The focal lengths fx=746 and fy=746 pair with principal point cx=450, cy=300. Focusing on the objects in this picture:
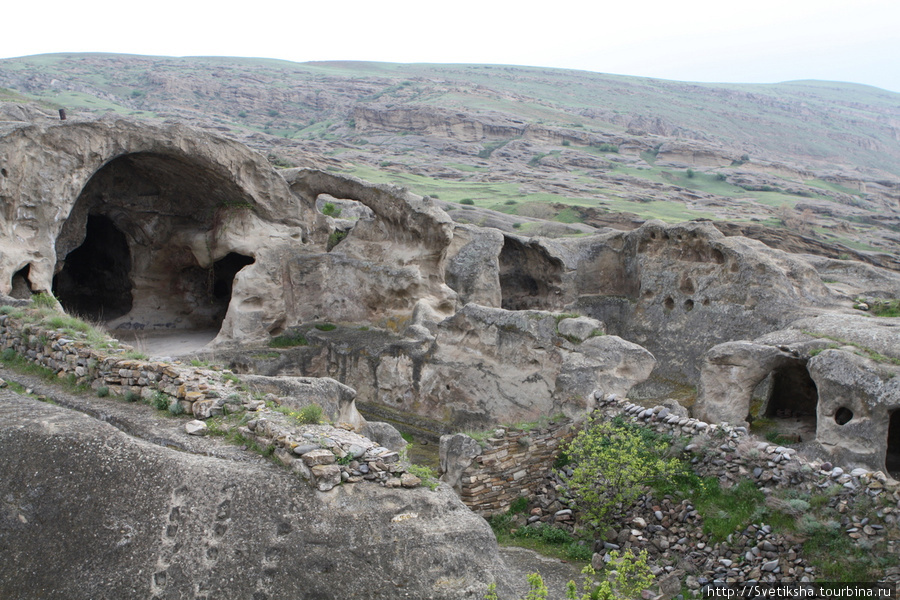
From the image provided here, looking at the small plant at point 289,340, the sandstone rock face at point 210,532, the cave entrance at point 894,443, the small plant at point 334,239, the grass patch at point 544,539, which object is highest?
the small plant at point 334,239

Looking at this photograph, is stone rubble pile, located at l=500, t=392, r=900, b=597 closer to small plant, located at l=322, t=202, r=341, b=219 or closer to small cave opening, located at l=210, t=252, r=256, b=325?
small cave opening, located at l=210, t=252, r=256, b=325

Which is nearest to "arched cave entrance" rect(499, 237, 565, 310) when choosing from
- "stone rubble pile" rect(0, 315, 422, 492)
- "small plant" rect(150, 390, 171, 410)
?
"stone rubble pile" rect(0, 315, 422, 492)

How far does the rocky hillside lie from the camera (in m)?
40.8

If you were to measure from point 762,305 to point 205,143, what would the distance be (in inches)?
414

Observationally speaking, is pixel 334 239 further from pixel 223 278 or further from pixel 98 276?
pixel 98 276

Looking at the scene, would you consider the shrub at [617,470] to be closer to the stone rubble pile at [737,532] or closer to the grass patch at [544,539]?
the stone rubble pile at [737,532]

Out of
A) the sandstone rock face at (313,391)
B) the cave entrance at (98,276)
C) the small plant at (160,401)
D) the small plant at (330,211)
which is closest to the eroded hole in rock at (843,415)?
the sandstone rock face at (313,391)

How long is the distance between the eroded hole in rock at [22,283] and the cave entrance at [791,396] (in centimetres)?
1187

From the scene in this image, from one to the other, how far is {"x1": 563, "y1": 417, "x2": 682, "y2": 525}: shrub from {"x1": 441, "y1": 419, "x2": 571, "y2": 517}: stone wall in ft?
2.07

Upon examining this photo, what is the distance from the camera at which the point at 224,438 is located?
6117 millimetres

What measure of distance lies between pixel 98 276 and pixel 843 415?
15.1m

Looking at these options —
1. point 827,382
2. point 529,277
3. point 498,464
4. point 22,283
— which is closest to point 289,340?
point 22,283

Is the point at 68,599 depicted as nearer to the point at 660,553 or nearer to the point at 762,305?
the point at 660,553

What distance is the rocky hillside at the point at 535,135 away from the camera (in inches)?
1606
